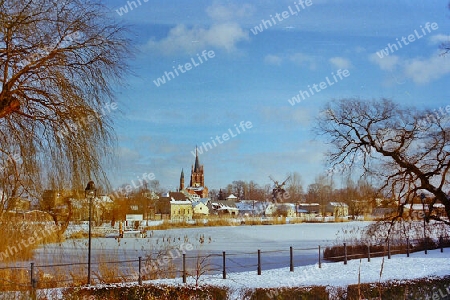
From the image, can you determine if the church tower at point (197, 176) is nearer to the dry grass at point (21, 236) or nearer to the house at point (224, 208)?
the house at point (224, 208)

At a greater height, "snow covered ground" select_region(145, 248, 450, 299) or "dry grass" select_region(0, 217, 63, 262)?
"dry grass" select_region(0, 217, 63, 262)

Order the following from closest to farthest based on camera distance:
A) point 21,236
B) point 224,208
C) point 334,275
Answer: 1. point 21,236
2. point 334,275
3. point 224,208

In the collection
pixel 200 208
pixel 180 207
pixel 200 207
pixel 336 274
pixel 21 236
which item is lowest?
pixel 336 274

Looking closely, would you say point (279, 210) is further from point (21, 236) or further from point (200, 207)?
point (21, 236)

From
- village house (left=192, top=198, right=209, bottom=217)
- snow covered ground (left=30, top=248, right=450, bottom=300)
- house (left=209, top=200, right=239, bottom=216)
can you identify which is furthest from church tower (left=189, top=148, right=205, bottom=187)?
snow covered ground (left=30, top=248, right=450, bottom=300)

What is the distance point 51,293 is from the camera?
28.9 ft

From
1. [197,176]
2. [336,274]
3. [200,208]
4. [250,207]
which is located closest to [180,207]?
[200,208]

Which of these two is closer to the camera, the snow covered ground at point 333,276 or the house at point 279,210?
the snow covered ground at point 333,276

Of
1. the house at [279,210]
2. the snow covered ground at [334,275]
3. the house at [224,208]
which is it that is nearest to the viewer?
the snow covered ground at [334,275]

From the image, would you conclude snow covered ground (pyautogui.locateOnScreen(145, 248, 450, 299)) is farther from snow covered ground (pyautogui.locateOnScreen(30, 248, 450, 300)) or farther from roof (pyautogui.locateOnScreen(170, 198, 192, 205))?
roof (pyautogui.locateOnScreen(170, 198, 192, 205))

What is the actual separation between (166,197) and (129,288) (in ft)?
207

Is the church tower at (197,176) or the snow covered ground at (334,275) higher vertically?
the church tower at (197,176)

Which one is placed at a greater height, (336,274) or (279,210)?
(336,274)

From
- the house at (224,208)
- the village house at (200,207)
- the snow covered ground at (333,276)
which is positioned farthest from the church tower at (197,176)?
the snow covered ground at (333,276)
